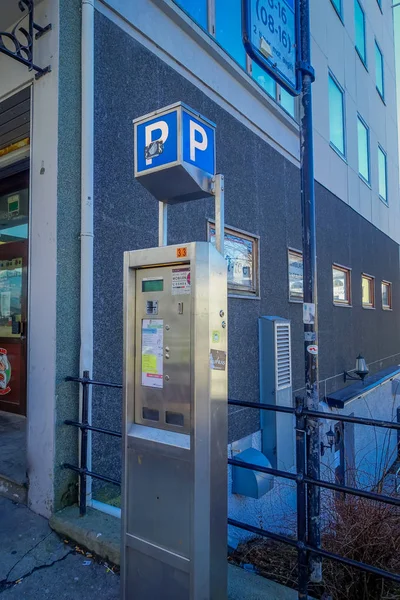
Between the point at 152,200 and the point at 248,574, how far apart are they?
3094mm

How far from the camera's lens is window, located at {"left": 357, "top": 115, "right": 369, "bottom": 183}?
10.4 meters

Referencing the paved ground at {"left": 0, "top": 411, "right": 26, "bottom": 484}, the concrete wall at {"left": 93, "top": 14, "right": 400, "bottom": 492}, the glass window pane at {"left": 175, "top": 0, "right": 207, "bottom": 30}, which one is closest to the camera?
the paved ground at {"left": 0, "top": 411, "right": 26, "bottom": 484}

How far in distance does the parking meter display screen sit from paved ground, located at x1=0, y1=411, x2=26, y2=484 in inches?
82.9

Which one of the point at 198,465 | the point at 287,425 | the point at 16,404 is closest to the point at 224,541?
the point at 198,465

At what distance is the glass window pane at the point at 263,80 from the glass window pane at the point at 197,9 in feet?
3.69

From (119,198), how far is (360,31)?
10.3 meters

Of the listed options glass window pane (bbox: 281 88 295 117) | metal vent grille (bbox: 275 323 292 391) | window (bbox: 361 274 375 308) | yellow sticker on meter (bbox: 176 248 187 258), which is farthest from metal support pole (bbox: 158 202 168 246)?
window (bbox: 361 274 375 308)

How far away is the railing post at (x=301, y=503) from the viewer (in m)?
2.10

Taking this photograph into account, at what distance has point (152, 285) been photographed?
6.26ft

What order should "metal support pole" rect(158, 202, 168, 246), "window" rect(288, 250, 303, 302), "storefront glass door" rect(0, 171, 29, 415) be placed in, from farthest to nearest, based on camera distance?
1. "window" rect(288, 250, 303, 302)
2. "storefront glass door" rect(0, 171, 29, 415)
3. "metal support pole" rect(158, 202, 168, 246)

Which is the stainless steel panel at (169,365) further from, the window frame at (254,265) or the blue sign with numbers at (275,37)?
the window frame at (254,265)

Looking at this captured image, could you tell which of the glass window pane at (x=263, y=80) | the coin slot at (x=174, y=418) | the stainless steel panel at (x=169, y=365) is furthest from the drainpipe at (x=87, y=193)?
the glass window pane at (x=263, y=80)

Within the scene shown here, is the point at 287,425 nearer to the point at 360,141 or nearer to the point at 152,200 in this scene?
the point at 152,200

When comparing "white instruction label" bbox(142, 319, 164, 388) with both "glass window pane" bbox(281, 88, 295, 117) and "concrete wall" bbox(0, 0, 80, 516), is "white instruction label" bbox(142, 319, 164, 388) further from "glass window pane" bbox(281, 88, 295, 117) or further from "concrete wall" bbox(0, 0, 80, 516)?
"glass window pane" bbox(281, 88, 295, 117)
